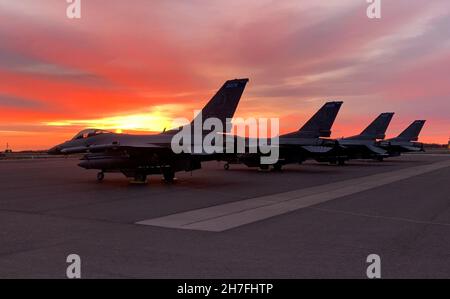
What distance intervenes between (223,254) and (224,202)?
23.4 feet

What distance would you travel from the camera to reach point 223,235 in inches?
365

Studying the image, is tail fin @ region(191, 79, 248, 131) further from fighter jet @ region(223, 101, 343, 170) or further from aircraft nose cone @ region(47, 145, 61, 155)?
fighter jet @ region(223, 101, 343, 170)

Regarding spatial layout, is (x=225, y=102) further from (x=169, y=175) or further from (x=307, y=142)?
(x=307, y=142)

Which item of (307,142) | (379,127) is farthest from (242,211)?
(379,127)

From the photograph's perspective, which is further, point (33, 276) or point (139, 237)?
point (139, 237)

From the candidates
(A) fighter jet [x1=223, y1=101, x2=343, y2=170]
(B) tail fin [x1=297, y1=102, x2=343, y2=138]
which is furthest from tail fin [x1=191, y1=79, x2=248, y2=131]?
(B) tail fin [x1=297, y1=102, x2=343, y2=138]

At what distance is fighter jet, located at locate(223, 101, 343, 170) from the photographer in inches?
1283

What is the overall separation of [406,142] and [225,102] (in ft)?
133

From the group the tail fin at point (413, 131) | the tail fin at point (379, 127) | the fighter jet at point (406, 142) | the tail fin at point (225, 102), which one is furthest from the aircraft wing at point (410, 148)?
the tail fin at point (225, 102)

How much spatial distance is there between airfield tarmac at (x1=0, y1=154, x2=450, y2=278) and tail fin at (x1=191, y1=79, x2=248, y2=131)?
23.7 ft

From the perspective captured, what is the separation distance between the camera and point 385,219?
1145cm

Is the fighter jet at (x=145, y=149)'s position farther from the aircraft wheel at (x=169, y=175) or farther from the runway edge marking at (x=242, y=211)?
the runway edge marking at (x=242, y=211)

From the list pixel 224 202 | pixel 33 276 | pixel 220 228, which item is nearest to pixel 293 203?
pixel 224 202
